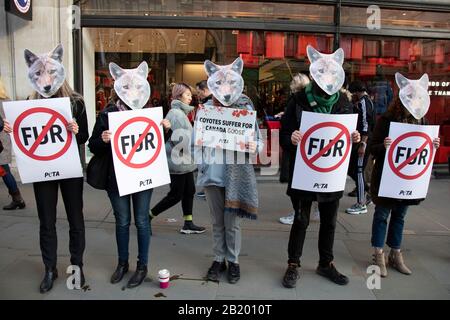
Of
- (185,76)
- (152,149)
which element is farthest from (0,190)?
(152,149)

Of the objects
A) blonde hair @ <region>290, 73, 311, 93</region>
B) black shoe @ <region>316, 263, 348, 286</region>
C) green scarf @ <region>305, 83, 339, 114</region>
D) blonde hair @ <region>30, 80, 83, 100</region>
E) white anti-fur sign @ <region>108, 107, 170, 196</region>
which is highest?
blonde hair @ <region>290, 73, 311, 93</region>

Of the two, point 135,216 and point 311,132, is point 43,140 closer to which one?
point 135,216

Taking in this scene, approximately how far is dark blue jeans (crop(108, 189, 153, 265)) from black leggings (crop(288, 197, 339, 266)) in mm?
1325

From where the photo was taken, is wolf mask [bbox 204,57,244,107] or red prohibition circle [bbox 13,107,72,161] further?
wolf mask [bbox 204,57,244,107]

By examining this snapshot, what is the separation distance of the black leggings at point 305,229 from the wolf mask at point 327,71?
1.03 m

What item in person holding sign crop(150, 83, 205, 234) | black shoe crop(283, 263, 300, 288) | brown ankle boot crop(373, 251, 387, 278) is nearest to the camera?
black shoe crop(283, 263, 300, 288)

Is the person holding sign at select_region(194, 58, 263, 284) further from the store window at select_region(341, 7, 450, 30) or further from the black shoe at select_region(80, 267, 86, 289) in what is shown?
the store window at select_region(341, 7, 450, 30)

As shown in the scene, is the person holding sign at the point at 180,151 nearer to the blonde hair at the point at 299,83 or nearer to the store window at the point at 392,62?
the blonde hair at the point at 299,83

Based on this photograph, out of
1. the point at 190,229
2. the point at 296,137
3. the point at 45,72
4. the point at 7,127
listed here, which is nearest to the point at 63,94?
the point at 45,72

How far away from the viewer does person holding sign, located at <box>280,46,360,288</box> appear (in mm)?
3768

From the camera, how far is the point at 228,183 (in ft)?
12.9

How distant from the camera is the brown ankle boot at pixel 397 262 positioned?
4367 mm

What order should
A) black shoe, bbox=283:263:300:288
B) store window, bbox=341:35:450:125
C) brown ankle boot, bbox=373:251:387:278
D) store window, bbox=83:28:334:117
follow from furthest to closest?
store window, bbox=341:35:450:125 → store window, bbox=83:28:334:117 → brown ankle boot, bbox=373:251:387:278 → black shoe, bbox=283:263:300:288

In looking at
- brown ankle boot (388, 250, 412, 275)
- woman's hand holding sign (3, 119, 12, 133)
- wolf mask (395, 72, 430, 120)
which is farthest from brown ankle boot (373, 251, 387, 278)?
woman's hand holding sign (3, 119, 12, 133)
